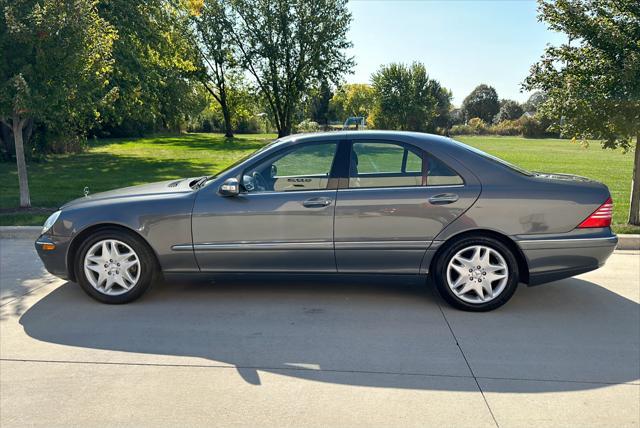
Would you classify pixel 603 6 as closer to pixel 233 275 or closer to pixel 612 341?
pixel 612 341

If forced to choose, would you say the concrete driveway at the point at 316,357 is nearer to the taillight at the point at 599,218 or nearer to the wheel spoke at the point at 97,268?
the wheel spoke at the point at 97,268

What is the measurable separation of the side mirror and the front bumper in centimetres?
149

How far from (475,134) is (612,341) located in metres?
62.4

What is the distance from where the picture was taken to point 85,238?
496 cm

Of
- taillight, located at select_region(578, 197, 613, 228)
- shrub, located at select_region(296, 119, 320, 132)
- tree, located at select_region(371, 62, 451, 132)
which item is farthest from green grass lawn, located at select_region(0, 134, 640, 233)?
tree, located at select_region(371, 62, 451, 132)

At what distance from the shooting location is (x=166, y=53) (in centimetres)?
2484

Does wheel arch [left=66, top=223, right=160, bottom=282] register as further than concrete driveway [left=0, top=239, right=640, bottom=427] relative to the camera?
Yes

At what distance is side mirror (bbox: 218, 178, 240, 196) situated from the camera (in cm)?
475

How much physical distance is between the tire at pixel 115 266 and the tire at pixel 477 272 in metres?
2.62

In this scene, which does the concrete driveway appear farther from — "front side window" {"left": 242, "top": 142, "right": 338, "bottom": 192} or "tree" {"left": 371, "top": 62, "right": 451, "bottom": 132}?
"tree" {"left": 371, "top": 62, "right": 451, "bottom": 132}

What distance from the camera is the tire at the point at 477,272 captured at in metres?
4.67

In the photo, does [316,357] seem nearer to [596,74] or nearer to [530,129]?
[596,74]

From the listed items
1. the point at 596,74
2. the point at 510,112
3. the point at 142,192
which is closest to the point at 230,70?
the point at 596,74

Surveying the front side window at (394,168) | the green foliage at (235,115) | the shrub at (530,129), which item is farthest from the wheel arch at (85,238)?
the shrub at (530,129)
